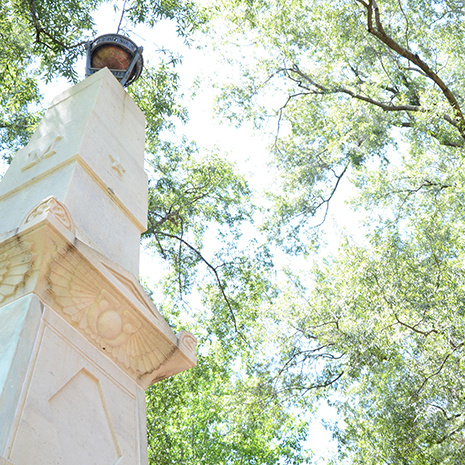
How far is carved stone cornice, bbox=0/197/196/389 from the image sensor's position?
2922mm

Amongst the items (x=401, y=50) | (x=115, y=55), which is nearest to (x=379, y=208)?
(x=401, y=50)

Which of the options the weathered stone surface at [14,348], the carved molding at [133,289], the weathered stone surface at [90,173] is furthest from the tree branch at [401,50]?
the weathered stone surface at [14,348]

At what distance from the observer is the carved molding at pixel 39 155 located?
440 cm

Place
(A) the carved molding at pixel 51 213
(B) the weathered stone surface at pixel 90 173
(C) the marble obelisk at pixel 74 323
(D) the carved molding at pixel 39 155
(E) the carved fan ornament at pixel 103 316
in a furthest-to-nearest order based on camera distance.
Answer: (D) the carved molding at pixel 39 155 → (B) the weathered stone surface at pixel 90 173 → (E) the carved fan ornament at pixel 103 316 → (A) the carved molding at pixel 51 213 → (C) the marble obelisk at pixel 74 323

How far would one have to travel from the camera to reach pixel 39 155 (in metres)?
4.47

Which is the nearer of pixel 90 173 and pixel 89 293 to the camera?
pixel 89 293

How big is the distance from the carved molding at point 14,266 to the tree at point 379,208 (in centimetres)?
801

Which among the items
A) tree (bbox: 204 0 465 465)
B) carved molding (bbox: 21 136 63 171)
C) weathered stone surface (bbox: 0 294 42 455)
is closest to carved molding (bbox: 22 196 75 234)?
weathered stone surface (bbox: 0 294 42 455)

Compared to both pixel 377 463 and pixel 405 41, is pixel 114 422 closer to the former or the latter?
pixel 377 463

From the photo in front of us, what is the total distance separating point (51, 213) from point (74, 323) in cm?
65

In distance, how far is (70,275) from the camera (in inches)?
120

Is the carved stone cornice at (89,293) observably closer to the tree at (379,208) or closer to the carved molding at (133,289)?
the carved molding at (133,289)

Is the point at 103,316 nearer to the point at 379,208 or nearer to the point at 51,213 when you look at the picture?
the point at 51,213

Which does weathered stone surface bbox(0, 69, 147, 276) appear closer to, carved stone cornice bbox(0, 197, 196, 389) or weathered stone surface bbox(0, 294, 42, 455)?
carved stone cornice bbox(0, 197, 196, 389)
